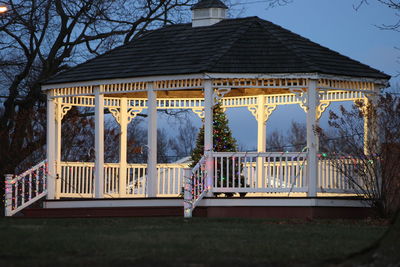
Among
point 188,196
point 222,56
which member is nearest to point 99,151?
point 188,196

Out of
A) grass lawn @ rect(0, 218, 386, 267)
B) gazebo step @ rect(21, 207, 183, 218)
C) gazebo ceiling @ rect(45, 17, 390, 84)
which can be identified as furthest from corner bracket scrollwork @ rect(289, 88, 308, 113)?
grass lawn @ rect(0, 218, 386, 267)

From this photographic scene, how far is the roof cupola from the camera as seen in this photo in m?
26.2

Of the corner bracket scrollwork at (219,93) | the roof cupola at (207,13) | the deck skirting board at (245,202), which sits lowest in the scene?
the deck skirting board at (245,202)

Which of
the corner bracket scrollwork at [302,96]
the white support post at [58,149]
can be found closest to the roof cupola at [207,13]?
the white support post at [58,149]

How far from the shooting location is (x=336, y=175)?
22609mm

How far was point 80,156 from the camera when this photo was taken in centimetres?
3884

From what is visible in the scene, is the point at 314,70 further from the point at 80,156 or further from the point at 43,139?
the point at 80,156

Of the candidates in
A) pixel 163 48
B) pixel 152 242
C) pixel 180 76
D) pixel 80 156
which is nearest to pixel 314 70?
pixel 180 76

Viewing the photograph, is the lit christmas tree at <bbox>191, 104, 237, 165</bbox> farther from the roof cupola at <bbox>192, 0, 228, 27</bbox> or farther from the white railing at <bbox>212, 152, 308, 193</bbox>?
the roof cupola at <bbox>192, 0, 228, 27</bbox>

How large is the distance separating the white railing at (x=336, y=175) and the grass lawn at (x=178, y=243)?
337cm

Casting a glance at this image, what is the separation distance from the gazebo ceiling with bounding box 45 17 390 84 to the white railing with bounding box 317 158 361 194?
2.15 meters

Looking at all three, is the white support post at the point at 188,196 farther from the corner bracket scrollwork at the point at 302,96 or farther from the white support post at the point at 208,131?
the corner bracket scrollwork at the point at 302,96

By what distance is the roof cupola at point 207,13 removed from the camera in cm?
2620

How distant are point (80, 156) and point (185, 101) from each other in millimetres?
12118
